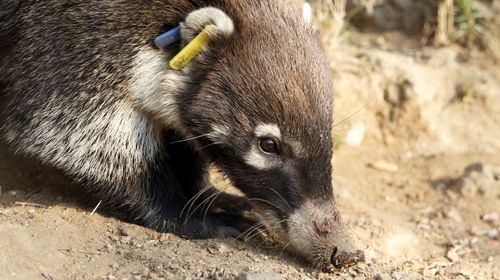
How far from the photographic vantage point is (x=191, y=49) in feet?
16.6

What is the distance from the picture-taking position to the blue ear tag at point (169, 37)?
5.18 metres

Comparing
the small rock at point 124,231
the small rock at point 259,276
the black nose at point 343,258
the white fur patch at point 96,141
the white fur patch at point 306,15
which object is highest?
the white fur patch at point 306,15

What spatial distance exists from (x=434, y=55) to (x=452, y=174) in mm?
1815

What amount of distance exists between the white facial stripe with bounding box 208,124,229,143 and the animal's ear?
0.65 metres

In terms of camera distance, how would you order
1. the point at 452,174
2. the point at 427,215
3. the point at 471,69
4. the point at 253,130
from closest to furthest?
the point at 253,130, the point at 427,215, the point at 452,174, the point at 471,69

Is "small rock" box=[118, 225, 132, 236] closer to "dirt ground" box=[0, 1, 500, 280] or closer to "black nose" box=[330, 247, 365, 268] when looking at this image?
"dirt ground" box=[0, 1, 500, 280]

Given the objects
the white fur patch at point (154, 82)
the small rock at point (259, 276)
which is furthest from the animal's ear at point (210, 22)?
the small rock at point (259, 276)

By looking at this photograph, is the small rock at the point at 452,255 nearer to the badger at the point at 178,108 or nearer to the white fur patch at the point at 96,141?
the badger at the point at 178,108

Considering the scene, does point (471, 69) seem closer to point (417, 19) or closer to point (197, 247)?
point (417, 19)

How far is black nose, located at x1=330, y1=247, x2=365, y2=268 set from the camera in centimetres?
482

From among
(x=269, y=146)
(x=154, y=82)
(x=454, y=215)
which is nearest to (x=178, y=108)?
(x=154, y=82)

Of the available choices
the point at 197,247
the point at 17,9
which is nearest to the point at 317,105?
the point at 197,247

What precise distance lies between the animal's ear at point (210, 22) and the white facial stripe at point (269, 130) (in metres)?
0.72

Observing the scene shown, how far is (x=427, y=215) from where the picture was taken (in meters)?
7.27
